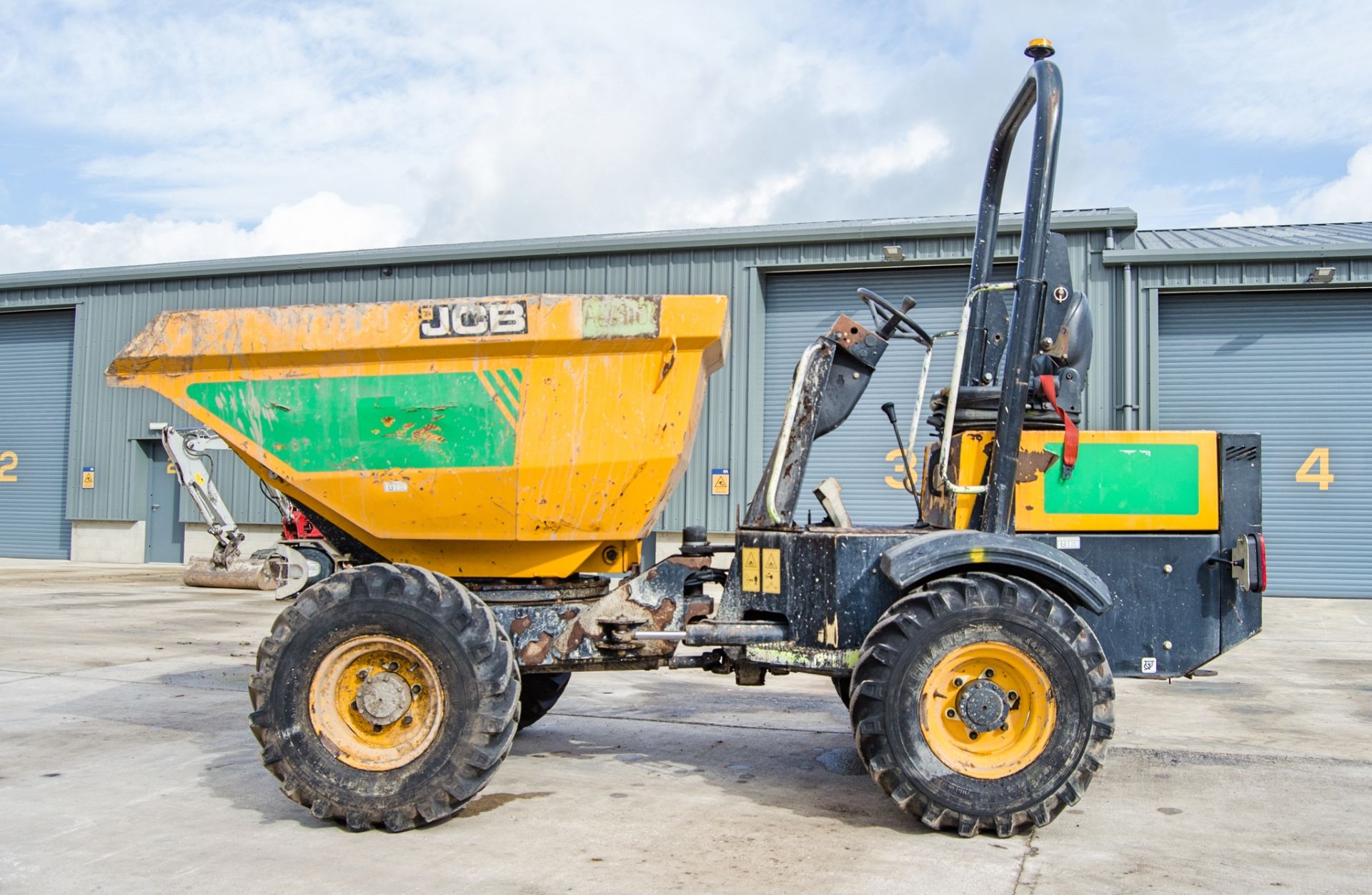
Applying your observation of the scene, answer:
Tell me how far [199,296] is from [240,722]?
16916 mm

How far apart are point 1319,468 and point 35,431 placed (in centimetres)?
2475

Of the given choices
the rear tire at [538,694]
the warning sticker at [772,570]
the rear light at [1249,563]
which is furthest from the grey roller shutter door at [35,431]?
the rear light at [1249,563]

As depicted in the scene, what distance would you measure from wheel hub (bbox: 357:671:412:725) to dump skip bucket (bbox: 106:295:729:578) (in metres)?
0.76

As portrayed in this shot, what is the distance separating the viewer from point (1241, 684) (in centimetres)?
926

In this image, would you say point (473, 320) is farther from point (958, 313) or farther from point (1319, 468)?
point (1319, 468)

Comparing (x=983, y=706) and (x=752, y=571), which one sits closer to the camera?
(x=983, y=706)

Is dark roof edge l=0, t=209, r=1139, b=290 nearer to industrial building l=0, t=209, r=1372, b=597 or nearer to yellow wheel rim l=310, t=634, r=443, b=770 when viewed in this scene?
industrial building l=0, t=209, r=1372, b=597

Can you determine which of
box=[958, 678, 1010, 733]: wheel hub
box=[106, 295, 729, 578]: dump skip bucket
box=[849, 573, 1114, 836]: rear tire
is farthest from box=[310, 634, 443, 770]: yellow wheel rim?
box=[958, 678, 1010, 733]: wheel hub

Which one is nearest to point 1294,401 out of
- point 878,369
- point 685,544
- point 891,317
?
point 878,369

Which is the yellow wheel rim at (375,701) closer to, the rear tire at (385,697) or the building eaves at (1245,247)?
the rear tire at (385,697)

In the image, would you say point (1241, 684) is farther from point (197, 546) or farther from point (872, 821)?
point (197, 546)

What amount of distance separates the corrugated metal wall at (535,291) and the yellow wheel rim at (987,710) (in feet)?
44.3

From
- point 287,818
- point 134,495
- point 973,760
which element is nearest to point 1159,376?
point 973,760

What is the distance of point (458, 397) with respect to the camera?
510cm
